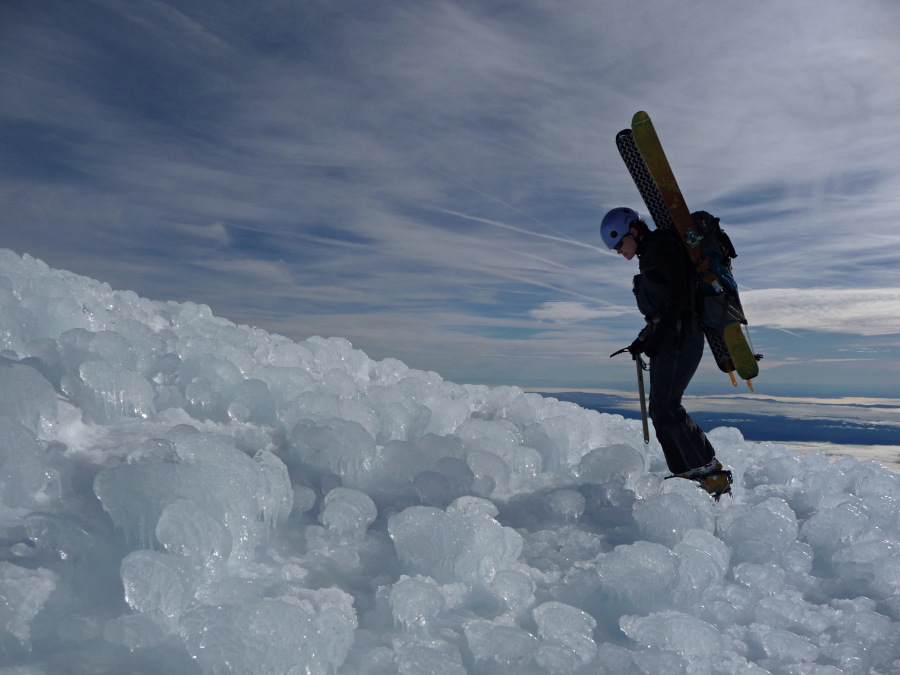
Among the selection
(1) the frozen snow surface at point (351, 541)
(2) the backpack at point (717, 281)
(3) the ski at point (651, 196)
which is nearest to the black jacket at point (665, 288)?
(2) the backpack at point (717, 281)

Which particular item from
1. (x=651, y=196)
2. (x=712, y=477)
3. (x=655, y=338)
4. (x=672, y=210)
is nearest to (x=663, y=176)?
(x=651, y=196)

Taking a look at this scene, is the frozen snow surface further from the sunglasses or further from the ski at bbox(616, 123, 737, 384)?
the sunglasses

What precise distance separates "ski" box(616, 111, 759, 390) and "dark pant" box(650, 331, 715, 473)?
13.9 inches

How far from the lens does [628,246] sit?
656 centimetres

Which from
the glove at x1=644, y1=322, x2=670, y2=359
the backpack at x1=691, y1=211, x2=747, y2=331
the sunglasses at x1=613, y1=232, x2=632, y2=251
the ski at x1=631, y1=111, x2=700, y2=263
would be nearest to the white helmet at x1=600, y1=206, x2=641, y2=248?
the sunglasses at x1=613, y1=232, x2=632, y2=251

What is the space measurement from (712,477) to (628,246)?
2.68 m

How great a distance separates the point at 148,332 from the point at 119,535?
3.50m

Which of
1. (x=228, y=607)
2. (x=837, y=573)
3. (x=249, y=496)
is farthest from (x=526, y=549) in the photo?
(x=837, y=573)

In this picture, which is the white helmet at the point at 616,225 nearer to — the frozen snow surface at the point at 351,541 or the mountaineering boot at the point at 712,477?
the frozen snow surface at the point at 351,541

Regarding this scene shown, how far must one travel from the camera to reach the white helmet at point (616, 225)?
21.4 feet

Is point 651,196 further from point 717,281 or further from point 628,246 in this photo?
point 717,281

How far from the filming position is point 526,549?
15.8 ft

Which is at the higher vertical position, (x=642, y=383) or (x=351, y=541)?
(x=642, y=383)

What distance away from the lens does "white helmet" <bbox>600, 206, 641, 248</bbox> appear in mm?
6535
